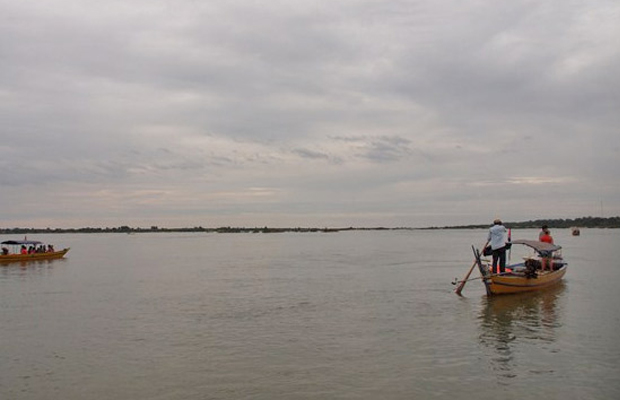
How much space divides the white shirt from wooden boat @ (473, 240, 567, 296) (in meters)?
0.48

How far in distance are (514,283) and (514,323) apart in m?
6.01

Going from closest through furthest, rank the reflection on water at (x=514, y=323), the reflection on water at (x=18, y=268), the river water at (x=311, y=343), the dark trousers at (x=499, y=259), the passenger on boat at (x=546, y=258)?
the river water at (x=311, y=343)
the reflection on water at (x=514, y=323)
the dark trousers at (x=499, y=259)
the passenger on boat at (x=546, y=258)
the reflection on water at (x=18, y=268)

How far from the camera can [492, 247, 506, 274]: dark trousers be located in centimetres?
2258

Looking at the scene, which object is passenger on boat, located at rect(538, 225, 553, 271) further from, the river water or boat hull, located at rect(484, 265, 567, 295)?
boat hull, located at rect(484, 265, 567, 295)

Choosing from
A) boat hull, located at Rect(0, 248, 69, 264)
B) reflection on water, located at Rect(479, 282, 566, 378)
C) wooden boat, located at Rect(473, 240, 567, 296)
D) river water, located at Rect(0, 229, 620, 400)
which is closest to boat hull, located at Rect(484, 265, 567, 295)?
wooden boat, located at Rect(473, 240, 567, 296)

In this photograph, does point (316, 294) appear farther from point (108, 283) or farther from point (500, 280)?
point (108, 283)

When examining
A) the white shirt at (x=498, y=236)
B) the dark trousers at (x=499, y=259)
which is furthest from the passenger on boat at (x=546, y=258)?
the white shirt at (x=498, y=236)

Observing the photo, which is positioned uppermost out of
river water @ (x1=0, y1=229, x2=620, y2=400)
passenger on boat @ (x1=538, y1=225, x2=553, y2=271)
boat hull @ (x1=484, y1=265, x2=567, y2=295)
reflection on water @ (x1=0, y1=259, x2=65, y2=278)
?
passenger on boat @ (x1=538, y1=225, x2=553, y2=271)

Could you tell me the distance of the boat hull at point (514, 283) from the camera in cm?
2155

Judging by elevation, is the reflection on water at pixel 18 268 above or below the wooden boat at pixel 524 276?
below

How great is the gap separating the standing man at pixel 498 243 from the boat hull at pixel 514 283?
822 mm

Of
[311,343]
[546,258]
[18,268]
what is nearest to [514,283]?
[546,258]

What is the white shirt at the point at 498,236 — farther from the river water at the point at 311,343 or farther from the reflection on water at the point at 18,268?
the reflection on water at the point at 18,268

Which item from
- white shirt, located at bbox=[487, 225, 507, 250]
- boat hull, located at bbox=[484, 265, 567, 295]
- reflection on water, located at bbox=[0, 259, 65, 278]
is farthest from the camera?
reflection on water, located at bbox=[0, 259, 65, 278]
